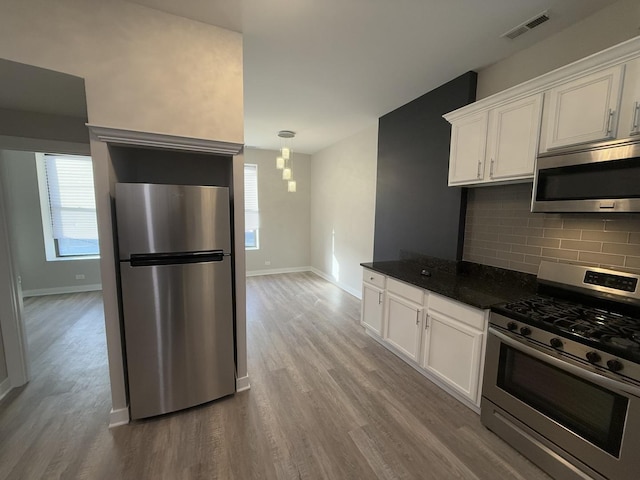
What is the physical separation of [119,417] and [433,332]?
8.43 feet

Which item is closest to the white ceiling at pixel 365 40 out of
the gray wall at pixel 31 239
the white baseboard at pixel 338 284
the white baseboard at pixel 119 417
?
the white baseboard at pixel 119 417

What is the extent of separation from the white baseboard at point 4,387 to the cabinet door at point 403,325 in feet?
11.4

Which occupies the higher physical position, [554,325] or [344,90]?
[344,90]

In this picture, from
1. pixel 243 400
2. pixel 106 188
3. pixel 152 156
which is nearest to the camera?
pixel 106 188

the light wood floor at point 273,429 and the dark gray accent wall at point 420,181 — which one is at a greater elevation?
the dark gray accent wall at point 420,181

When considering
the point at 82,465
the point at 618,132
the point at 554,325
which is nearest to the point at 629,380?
the point at 554,325

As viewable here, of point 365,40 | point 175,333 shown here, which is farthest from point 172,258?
point 365,40

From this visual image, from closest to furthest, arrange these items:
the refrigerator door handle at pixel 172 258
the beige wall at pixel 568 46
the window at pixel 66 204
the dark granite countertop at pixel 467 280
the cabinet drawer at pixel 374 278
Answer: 1. the beige wall at pixel 568 46
2. the refrigerator door handle at pixel 172 258
3. the dark granite countertop at pixel 467 280
4. the cabinet drawer at pixel 374 278
5. the window at pixel 66 204

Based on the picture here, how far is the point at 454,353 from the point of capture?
7.03 ft

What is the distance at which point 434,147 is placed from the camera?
296cm

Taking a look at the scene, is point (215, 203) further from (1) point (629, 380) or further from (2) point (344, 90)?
(1) point (629, 380)

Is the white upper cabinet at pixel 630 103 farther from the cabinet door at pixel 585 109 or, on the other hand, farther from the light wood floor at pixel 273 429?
the light wood floor at pixel 273 429

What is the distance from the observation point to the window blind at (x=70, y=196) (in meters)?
4.66

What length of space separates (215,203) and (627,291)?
2792mm
